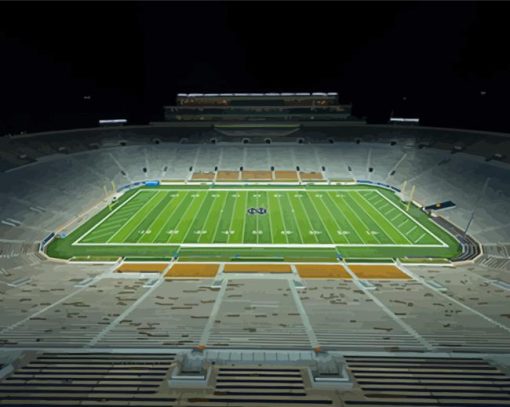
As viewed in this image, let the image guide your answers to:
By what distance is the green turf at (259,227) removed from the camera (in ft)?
84.3

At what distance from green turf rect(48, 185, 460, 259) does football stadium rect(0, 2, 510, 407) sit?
0.25 meters

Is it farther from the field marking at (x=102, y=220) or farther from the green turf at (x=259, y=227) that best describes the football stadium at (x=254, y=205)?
the field marking at (x=102, y=220)

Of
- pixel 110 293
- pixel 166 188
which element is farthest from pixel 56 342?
pixel 166 188

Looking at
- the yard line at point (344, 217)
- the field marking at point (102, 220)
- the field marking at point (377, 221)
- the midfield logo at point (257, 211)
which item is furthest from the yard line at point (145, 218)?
the field marking at point (377, 221)

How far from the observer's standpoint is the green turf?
2569cm

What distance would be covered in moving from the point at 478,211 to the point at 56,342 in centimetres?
3364

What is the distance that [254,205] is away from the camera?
3519 cm

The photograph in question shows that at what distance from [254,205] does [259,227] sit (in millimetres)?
5961

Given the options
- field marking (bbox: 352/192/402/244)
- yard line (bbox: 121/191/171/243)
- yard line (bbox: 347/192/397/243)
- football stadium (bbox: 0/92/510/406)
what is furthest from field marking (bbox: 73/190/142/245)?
field marking (bbox: 352/192/402/244)

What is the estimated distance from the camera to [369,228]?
29.5 meters

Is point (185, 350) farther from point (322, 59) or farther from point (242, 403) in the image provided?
point (322, 59)

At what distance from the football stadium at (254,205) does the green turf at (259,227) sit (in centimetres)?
25

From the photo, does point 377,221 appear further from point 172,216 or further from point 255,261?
point 172,216

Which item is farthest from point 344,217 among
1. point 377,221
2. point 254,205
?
point 254,205
